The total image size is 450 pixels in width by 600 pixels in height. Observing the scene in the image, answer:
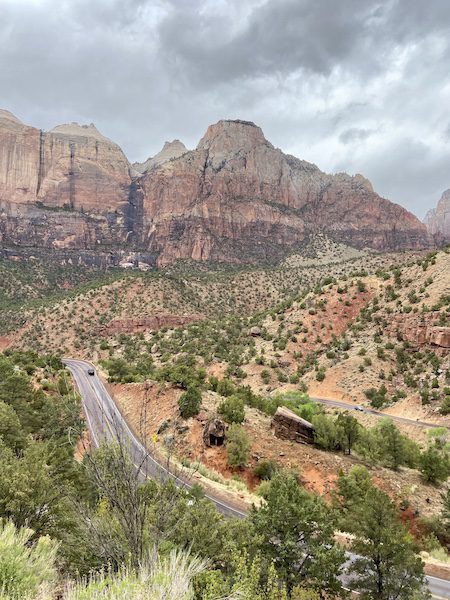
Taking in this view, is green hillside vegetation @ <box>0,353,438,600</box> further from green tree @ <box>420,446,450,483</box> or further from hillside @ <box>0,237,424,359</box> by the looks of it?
hillside @ <box>0,237,424,359</box>

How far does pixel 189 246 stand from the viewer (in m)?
171

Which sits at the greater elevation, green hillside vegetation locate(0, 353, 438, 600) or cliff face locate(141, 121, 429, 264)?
cliff face locate(141, 121, 429, 264)

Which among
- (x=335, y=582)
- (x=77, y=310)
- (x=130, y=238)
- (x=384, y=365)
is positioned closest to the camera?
(x=335, y=582)

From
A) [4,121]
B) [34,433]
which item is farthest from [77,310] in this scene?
[4,121]

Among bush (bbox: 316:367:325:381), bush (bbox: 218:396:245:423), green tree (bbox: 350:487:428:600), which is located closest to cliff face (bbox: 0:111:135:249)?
bush (bbox: 316:367:325:381)

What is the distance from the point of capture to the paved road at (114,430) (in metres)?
9.73

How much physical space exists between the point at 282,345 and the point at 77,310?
60.1 m

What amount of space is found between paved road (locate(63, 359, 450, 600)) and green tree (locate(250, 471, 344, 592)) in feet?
10.1

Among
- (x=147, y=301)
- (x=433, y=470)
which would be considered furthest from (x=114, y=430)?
(x=147, y=301)

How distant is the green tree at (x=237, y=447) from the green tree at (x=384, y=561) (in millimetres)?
13461

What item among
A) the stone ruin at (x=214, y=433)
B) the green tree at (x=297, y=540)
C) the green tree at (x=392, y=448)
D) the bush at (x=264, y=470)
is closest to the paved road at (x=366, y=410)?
the green tree at (x=392, y=448)

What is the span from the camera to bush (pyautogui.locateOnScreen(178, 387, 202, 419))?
2903cm

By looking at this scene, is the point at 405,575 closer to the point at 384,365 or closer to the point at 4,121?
the point at 384,365

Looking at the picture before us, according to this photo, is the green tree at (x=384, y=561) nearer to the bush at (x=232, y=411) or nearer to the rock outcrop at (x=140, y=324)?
the bush at (x=232, y=411)
